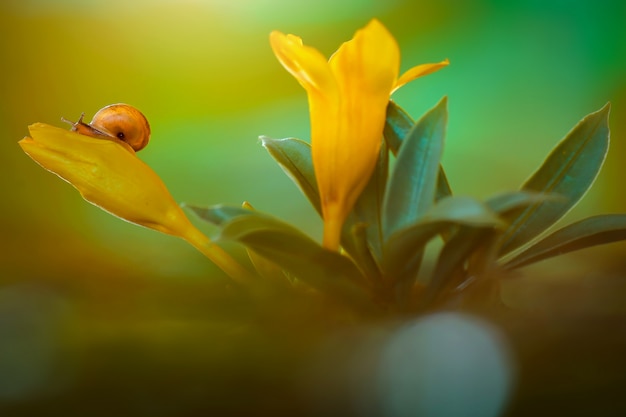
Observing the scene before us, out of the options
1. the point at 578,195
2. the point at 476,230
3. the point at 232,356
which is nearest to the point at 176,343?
the point at 232,356

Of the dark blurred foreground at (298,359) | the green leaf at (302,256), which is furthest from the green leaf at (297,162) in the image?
the dark blurred foreground at (298,359)

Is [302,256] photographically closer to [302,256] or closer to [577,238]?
[302,256]

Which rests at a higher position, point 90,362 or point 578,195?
point 578,195

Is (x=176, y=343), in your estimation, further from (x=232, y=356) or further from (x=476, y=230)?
(x=476, y=230)

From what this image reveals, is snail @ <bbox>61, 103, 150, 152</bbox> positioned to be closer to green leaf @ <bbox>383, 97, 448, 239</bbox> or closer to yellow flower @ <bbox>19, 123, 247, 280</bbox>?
yellow flower @ <bbox>19, 123, 247, 280</bbox>

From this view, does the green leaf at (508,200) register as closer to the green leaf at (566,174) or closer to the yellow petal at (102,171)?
the green leaf at (566,174)

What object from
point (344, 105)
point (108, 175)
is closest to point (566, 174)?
point (344, 105)
